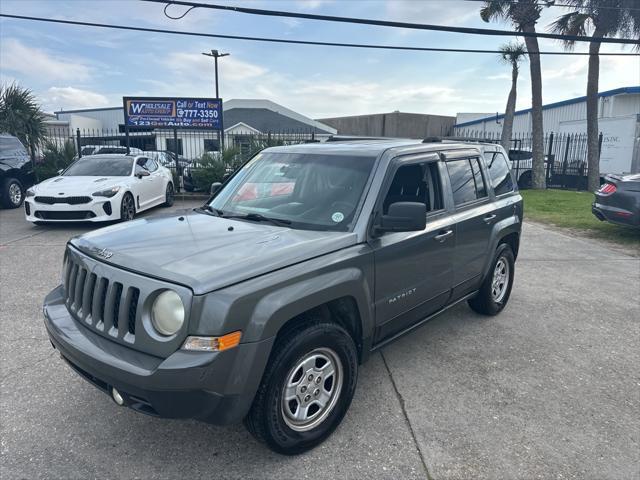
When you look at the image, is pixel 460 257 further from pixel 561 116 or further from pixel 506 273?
pixel 561 116

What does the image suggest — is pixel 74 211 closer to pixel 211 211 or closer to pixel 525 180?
pixel 211 211

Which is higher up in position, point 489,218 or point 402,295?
point 489,218

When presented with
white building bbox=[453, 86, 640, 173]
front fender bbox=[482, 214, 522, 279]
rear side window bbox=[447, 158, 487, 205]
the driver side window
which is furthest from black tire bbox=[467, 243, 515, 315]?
white building bbox=[453, 86, 640, 173]

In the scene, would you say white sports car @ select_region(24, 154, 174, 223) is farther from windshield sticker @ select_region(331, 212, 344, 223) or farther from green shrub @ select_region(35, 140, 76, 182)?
windshield sticker @ select_region(331, 212, 344, 223)

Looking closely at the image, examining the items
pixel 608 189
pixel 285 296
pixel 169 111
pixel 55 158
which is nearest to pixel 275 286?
pixel 285 296

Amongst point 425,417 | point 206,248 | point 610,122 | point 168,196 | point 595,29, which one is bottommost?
point 425,417

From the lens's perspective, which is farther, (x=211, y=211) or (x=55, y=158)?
(x=55, y=158)

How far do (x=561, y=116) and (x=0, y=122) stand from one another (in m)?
29.2

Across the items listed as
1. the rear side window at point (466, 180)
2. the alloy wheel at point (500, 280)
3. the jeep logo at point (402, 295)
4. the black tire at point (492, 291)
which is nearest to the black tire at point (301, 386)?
the jeep logo at point (402, 295)

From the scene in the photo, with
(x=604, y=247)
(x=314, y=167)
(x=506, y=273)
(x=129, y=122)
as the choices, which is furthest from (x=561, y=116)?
(x=314, y=167)

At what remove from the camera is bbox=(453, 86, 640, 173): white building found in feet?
65.2

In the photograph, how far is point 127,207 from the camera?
32.4ft

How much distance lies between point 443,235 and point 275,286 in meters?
1.82

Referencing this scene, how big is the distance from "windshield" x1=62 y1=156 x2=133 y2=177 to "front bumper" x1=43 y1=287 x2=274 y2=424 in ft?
29.2
